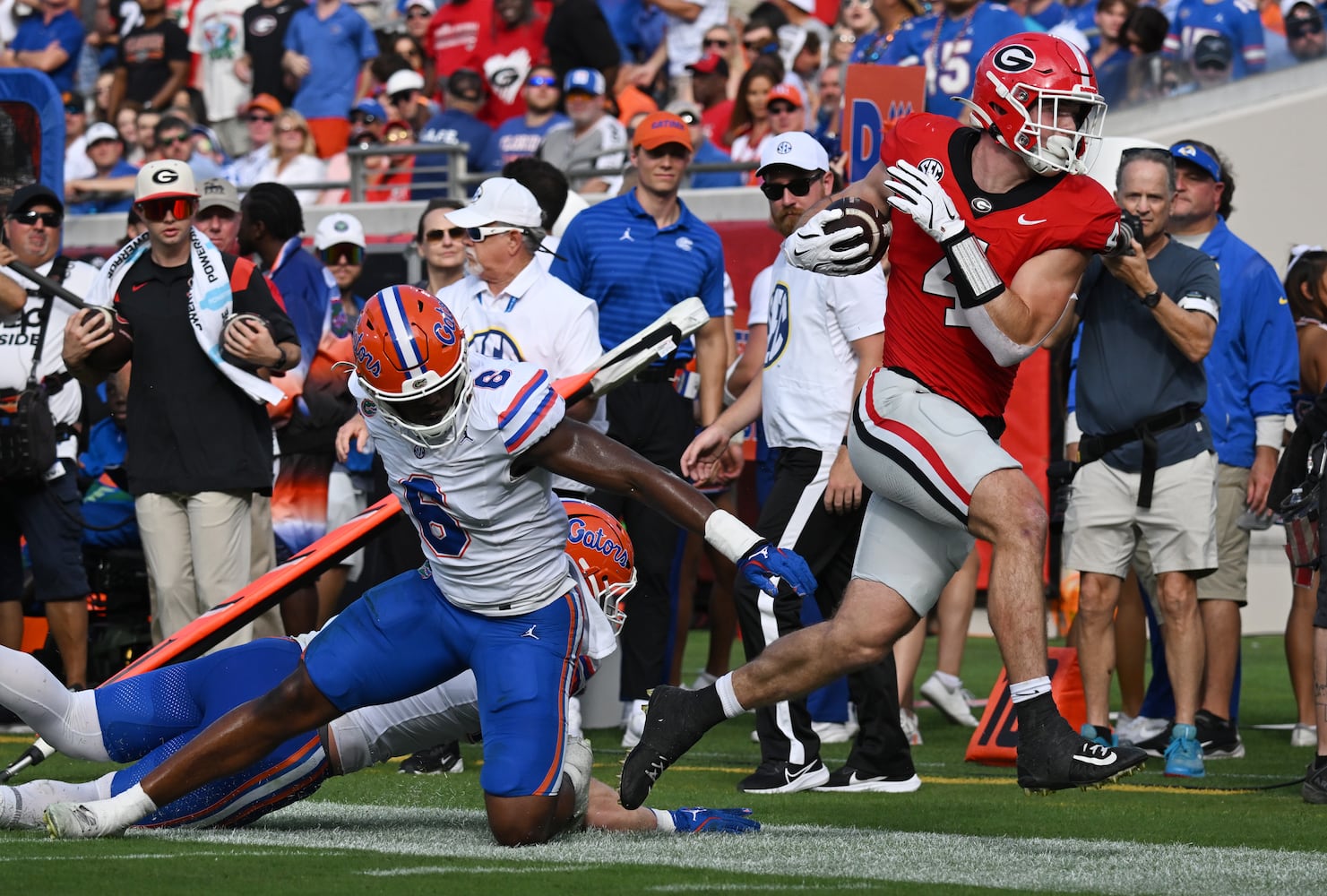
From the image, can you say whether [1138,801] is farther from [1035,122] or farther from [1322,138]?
[1322,138]

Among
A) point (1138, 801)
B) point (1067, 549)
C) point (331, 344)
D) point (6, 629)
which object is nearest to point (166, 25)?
point (331, 344)

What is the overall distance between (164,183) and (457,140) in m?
6.64

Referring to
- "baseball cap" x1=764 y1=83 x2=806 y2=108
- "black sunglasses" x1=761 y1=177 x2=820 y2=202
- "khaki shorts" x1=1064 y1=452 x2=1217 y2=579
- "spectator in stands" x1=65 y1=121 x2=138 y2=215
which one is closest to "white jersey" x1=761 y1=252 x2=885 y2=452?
"black sunglasses" x1=761 y1=177 x2=820 y2=202

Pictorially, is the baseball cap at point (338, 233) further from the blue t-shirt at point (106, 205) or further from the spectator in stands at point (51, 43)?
the spectator in stands at point (51, 43)

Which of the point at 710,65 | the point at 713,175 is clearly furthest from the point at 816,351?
Result: the point at 710,65

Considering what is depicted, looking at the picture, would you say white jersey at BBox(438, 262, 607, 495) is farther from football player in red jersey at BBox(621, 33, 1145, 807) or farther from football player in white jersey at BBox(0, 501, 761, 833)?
football player in red jersey at BBox(621, 33, 1145, 807)

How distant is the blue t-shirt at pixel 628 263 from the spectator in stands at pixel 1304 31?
6771mm

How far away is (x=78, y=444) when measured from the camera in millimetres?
9312

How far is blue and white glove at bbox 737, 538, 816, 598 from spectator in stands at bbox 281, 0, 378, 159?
11409 millimetres

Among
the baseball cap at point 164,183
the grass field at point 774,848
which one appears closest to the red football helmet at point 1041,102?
the grass field at point 774,848

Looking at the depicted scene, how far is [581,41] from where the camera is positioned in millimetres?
14461

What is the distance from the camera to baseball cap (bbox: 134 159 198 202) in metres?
7.96

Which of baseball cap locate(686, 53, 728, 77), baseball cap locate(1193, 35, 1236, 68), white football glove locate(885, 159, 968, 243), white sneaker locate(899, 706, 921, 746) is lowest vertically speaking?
white sneaker locate(899, 706, 921, 746)

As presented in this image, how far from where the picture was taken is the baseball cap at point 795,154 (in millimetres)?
7238
